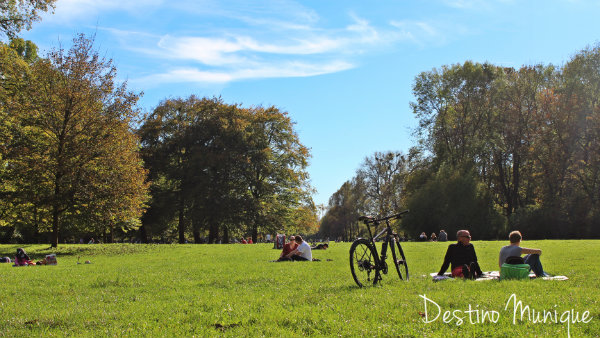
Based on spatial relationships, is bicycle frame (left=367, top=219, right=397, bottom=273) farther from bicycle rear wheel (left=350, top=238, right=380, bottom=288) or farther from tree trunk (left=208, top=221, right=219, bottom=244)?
tree trunk (left=208, top=221, right=219, bottom=244)

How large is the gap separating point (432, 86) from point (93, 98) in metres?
43.9

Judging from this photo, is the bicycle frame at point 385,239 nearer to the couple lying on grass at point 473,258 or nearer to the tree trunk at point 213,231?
the couple lying on grass at point 473,258

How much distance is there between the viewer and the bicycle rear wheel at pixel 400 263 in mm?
10414

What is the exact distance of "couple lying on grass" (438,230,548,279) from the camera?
11.0 m

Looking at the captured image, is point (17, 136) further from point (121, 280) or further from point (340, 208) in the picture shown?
point (340, 208)

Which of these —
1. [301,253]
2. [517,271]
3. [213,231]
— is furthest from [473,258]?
[213,231]

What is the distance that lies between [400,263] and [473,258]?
2.19 meters

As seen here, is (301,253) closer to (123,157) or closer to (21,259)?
(21,259)

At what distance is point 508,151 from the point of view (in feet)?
197

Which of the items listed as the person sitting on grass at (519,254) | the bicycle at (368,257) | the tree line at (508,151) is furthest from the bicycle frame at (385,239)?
the tree line at (508,151)

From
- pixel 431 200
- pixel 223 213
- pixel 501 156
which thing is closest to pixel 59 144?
pixel 223 213

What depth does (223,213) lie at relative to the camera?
2130 inches

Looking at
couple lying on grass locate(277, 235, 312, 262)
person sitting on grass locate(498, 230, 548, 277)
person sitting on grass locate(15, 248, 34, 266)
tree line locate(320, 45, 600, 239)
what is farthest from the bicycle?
tree line locate(320, 45, 600, 239)

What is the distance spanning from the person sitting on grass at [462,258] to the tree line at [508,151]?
43408 millimetres
